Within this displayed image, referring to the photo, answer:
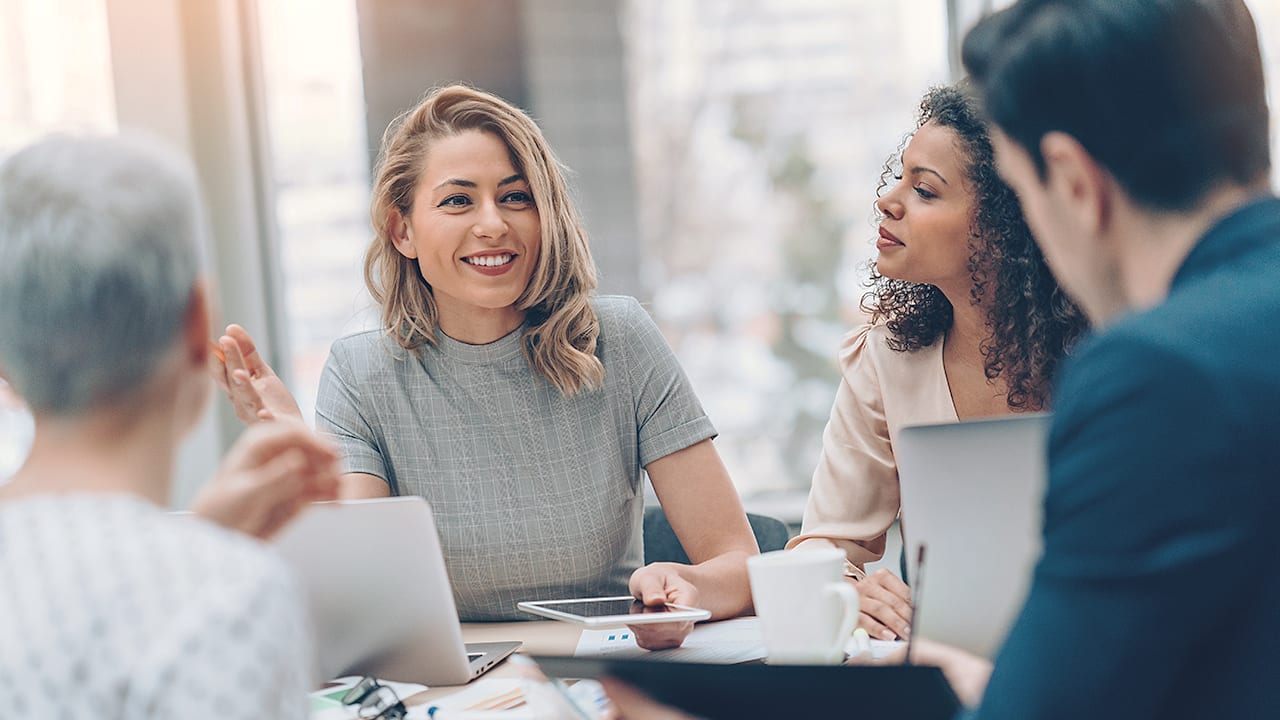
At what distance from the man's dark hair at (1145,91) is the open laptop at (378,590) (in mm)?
755

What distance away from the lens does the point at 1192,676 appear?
32.7 inches

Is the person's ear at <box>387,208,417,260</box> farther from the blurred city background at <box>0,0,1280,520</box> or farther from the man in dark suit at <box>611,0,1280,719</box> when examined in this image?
the man in dark suit at <box>611,0,1280,719</box>

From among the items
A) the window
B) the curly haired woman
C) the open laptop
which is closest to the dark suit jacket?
the open laptop

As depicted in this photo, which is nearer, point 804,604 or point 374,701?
point 804,604

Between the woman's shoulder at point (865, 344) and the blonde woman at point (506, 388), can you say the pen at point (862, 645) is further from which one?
the woman's shoulder at point (865, 344)

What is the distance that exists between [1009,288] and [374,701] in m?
1.23

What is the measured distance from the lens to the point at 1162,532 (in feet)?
2.53

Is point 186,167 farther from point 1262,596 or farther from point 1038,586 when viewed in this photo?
point 1262,596

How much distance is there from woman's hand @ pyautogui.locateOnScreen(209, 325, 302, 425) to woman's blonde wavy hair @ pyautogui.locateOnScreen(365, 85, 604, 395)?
0.32 metres

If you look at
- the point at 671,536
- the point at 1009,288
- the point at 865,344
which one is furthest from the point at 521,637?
the point at 1009,288

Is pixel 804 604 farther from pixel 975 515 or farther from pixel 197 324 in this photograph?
pixel 197 324

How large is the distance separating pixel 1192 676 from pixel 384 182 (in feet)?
5.69

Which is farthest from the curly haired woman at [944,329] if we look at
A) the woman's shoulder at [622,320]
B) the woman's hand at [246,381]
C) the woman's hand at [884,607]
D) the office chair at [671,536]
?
the woman's hand at [246,381]

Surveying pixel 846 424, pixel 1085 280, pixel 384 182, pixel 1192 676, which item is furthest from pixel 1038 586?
pixel 384 182
